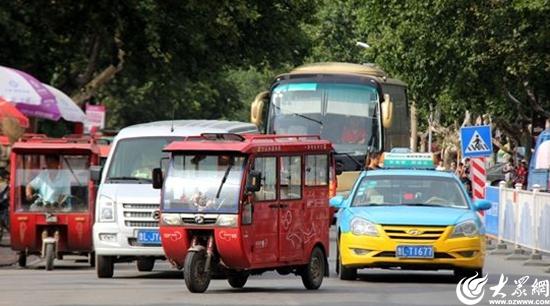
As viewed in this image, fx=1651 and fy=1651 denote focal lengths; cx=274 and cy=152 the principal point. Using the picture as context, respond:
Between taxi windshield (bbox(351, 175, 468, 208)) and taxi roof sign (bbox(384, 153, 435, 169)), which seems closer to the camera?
taxi windshield (bbox(351, 175, 468, 208))

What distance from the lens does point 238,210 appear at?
1962 cm

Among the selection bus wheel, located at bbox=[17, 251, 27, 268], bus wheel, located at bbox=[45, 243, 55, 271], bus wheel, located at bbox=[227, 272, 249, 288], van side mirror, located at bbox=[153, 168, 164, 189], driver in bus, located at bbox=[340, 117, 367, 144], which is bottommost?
bus wheel, located at bbox=[17, 251, 27, 268]

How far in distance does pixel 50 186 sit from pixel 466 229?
8.07 metres

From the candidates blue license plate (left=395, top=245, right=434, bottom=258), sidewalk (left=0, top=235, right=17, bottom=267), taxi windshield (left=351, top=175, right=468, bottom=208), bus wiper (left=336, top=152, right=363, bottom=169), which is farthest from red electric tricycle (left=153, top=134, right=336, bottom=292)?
bus wiper (left=336, top=152, right=363, bottom=169)

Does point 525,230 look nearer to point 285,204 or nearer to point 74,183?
point 74,183

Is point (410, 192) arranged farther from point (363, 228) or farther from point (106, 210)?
point (106, 210)

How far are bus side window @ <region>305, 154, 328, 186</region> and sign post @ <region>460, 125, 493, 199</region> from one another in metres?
18.2

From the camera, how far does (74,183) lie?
88.6ft

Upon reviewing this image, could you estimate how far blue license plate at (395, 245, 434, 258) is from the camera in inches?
844

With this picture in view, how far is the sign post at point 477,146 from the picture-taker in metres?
39.8

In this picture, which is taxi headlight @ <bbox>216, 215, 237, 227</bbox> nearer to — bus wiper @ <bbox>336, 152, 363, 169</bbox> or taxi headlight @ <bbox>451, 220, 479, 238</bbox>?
taxi headlight @ <bbox>451, 220, 479, 238</bbox>

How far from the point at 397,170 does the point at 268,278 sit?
2.47 meters

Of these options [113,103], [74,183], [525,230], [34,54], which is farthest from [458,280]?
[113,103]

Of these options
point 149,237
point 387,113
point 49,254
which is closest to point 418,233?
point 149,237
